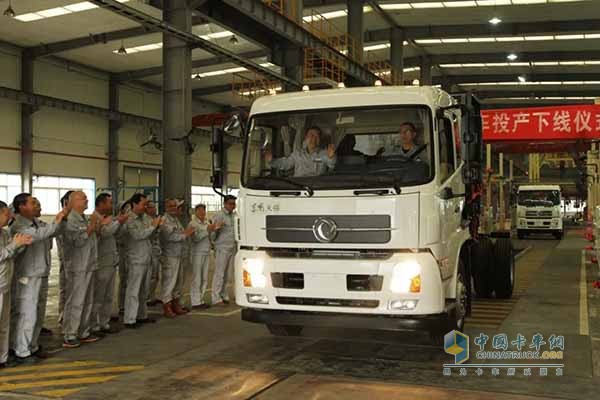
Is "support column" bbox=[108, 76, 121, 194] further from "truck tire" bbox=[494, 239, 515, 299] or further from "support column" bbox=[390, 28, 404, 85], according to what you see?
"truck tire" bbox=[494, 239, 515, 299]

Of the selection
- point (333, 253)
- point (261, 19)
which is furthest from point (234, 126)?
point (261, 19)

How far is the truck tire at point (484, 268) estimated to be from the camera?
10.6 metres

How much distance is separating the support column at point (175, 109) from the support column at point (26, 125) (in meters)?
12.7

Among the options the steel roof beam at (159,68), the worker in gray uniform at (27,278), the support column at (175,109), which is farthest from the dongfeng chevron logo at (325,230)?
the steel roof beam at (159,68)

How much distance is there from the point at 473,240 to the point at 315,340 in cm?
254

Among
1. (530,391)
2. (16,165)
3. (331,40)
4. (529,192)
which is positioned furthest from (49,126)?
(530,391)

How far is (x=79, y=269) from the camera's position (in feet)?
24.1

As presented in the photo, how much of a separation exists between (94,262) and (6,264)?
1337 mm

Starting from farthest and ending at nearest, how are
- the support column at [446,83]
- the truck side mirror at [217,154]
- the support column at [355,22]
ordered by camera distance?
the support column at [446,83]
the support column at [355,22]
the truck side mirror at [217,154]

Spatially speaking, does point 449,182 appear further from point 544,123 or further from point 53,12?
point 53,12

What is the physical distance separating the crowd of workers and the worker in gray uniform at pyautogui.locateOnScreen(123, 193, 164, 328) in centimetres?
1

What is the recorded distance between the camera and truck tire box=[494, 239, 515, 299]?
417 inches

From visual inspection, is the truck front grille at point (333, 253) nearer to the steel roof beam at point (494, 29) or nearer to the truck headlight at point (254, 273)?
the truck headlight at point (254, 273)

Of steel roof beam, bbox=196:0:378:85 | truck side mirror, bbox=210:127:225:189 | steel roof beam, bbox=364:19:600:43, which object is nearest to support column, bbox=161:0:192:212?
steel roof beam, bbox=196:0:378:85
